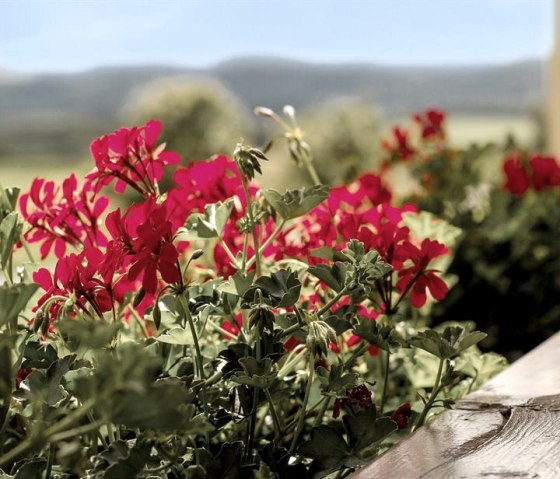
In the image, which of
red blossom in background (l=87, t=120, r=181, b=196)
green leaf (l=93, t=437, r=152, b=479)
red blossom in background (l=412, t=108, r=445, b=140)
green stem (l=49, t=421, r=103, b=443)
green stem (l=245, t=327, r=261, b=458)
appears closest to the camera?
green stem (l=49, t=421, r=103, b=443)

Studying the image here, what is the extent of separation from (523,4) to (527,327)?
27.2 metres

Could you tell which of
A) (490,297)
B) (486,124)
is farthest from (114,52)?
(490,297)

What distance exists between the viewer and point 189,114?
31.3 ft

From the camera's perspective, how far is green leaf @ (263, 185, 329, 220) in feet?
2.19

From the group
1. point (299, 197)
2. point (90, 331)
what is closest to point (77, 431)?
point (90, 331)

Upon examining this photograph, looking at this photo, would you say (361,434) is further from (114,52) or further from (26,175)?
(114,52)

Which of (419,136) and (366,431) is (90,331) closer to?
(366,431)

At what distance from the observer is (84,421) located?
0.74 m

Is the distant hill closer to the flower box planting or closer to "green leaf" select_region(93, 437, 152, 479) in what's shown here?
the flower box planting

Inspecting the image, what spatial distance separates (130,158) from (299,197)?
152 millimetres

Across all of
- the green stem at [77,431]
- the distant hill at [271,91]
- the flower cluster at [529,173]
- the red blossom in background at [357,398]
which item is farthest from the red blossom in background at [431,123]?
the distant hill at [271,91]

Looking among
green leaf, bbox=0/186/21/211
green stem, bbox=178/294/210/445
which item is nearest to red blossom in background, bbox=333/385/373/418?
green stem, bbox=178/294/210/445

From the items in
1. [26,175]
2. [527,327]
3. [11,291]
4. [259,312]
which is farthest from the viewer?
[26,175]

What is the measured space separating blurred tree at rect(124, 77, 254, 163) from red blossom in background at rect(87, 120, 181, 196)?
28.0ft
